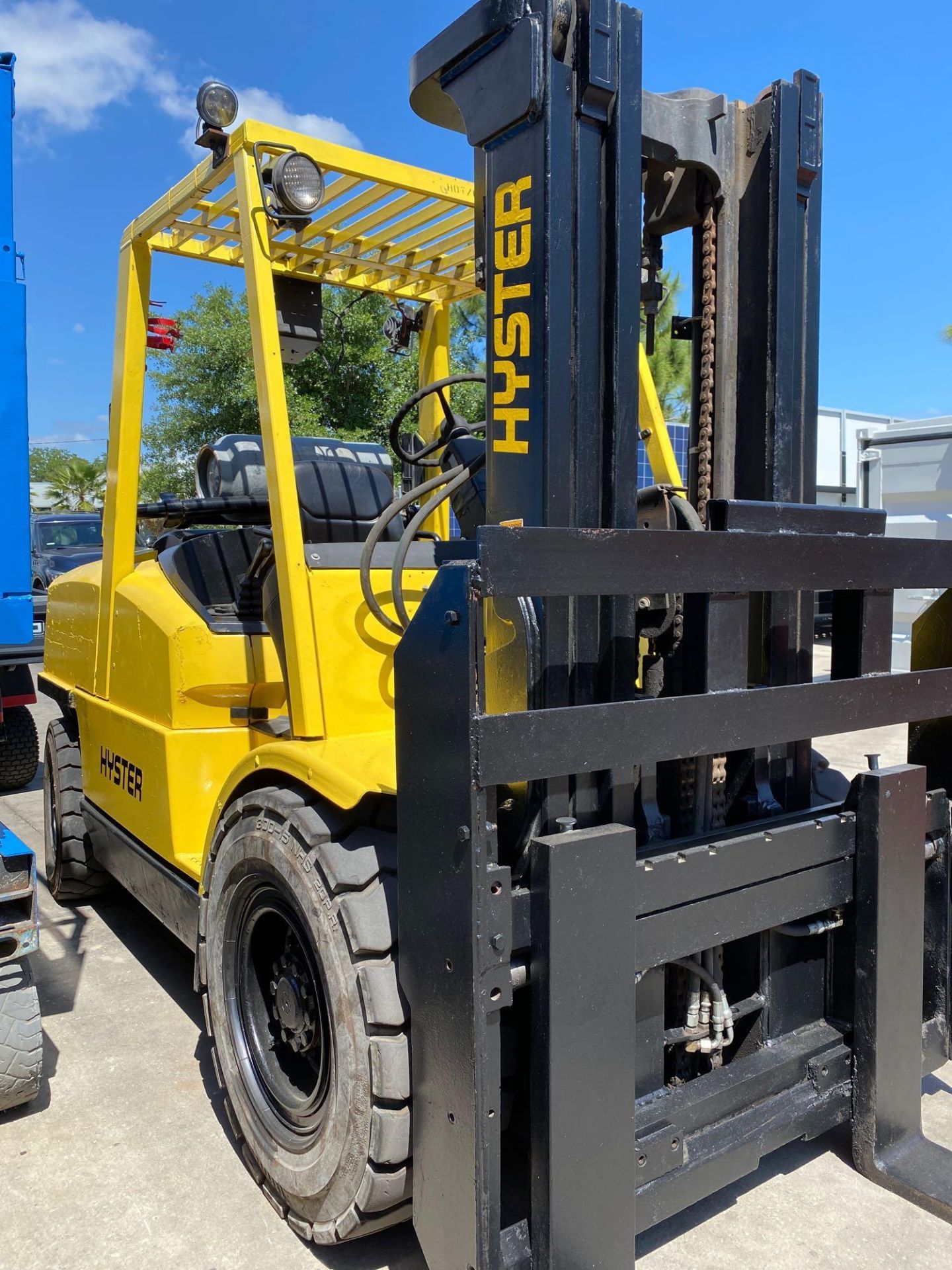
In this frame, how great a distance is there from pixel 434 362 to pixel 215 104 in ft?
4.62

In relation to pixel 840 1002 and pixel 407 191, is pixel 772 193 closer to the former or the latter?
pixel 407 191

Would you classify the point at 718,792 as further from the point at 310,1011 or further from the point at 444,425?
the point at 444,425

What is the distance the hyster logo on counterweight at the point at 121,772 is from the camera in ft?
11.7

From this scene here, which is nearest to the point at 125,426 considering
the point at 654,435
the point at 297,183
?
the point at 297,183

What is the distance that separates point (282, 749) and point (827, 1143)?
5.96ft

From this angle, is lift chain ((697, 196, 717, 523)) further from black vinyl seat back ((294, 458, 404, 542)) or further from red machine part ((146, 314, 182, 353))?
red machine part ((146, 314, 182, 353))

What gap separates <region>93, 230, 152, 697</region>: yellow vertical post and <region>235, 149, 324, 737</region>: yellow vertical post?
37.7 inches

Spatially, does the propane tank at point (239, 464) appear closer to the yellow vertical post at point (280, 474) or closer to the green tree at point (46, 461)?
the yellow vertical post at point (280, 474)

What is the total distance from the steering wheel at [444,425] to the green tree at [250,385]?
7514mm

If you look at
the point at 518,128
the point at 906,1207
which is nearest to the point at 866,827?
the point at 906,1207

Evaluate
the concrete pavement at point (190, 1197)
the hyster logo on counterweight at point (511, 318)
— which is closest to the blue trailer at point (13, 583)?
the concrete pavement at point (190, 1197)

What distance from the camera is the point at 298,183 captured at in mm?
2695

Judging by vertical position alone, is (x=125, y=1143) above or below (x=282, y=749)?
below

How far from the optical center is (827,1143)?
8.91ft
